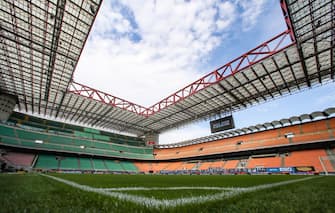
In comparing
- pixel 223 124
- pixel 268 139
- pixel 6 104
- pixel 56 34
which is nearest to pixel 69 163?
pixel 6 104

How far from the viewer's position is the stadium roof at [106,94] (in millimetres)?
14203

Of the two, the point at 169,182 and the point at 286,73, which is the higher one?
the point at 286,73

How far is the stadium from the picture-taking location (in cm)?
1345

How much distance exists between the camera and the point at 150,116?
35031 mm

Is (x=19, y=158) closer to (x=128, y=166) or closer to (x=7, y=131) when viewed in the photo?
(x=7, y=131)

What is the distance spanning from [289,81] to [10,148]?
48057 mm

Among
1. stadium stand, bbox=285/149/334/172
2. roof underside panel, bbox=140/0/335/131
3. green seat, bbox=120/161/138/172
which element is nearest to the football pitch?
roof underside panel, bbox=140/0/335/131

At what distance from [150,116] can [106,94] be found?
35.4 ft

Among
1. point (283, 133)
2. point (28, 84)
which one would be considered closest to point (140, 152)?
point (28, 84)

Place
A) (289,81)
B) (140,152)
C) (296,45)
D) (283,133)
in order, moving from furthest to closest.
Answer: (140,152) → (283,133) → (289,81) → (296,45)

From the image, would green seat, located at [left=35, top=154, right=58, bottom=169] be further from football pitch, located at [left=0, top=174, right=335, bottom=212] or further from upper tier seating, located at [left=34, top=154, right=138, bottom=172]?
football pitch, located at [left=0, top=174, right=335, bottom=212]

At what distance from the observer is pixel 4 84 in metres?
24.8

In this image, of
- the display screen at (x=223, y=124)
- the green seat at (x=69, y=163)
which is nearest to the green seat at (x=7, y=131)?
the green seat at (x=69, y=163)

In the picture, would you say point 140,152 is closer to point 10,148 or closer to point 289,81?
point 10,148
